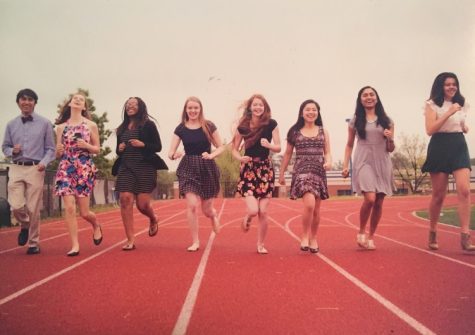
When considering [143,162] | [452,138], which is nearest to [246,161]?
[143,162]

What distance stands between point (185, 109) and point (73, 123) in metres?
1.56

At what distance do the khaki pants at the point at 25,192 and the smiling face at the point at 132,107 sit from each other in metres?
1.46

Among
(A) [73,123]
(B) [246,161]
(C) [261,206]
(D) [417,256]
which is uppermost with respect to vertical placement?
(A) [73,123]

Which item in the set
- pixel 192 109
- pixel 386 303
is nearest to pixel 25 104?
pixel 192 109

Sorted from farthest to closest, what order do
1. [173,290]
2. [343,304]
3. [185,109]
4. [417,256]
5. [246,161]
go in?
[185,109]
[246,161]
[417,256]
[173,290]
[343,304]

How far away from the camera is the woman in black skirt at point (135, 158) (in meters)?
6.43

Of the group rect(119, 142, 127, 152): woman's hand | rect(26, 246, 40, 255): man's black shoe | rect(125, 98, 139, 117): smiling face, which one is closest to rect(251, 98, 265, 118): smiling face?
rect(125, 98, 139, 117): smiling face

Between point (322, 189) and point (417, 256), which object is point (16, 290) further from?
point (417, 256)

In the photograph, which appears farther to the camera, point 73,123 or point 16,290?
point 73,123

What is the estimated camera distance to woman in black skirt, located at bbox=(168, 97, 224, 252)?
6445mm

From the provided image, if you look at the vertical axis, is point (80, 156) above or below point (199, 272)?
above

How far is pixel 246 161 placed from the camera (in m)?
6.17

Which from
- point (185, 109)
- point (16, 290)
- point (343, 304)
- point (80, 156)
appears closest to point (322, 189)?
point (185, 109)

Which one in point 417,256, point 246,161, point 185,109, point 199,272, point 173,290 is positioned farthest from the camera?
point 185,109
